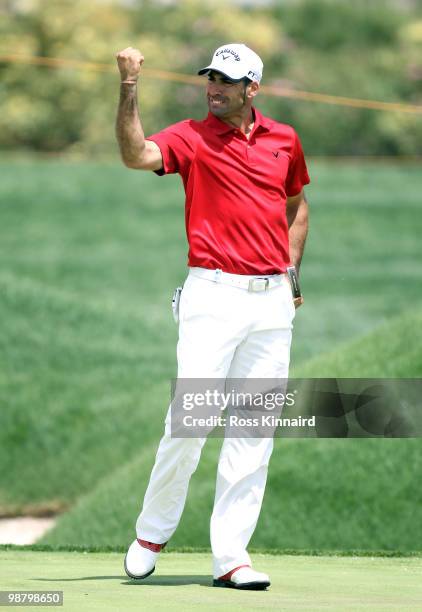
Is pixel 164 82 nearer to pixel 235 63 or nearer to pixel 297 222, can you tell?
pixel 297 222

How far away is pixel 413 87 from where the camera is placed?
3222 centimetres

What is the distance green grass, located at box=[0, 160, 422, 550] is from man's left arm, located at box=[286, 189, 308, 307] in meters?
4.05

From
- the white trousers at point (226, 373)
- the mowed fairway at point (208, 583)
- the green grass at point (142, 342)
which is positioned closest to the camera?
the mowed fairway at point (208, 583)

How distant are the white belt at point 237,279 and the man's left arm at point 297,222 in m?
0.57

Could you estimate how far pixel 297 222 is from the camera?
5961 mm

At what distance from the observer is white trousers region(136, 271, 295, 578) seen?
5281 millimetres

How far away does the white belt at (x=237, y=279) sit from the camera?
529 cm

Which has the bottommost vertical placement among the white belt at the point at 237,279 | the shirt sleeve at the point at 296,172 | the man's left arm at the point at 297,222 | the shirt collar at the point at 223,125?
the white belt at the point at 237,279

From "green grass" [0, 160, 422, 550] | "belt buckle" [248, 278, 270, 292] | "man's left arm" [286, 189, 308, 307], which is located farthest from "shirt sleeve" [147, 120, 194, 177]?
"green grass" [0, 160, 422, 550]

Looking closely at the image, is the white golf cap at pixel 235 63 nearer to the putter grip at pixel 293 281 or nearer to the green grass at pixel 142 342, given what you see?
the putter grip at pixel 293 281

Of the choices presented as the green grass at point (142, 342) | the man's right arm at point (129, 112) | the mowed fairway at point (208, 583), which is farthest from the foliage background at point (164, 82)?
the man's right arm at point (129, 112)

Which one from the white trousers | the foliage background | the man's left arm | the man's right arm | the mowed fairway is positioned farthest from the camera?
the foliage background

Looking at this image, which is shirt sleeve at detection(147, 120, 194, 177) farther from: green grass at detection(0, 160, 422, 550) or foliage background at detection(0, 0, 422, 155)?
foliage background at detection(0, 0, 422, 155)

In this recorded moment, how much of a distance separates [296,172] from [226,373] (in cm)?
92
